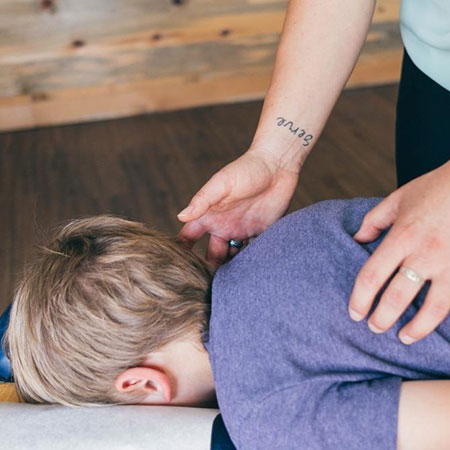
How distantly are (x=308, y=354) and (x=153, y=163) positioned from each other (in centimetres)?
222

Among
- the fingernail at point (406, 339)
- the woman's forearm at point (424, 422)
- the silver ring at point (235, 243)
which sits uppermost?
the fingernail at point (406, 339)

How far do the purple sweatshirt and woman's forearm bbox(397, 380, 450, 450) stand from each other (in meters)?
0.01

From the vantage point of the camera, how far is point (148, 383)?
1113 mm

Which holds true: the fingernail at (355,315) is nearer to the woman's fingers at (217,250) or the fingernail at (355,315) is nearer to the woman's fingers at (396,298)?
the woman's fingers at (396,298)

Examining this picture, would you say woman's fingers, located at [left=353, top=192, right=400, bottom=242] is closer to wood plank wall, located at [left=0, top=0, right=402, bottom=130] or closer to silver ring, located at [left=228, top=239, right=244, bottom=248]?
silver ring, located at [left=228, top=239, right=244, bottom=248]

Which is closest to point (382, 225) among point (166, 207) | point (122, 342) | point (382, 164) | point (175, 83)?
point (122, 342)

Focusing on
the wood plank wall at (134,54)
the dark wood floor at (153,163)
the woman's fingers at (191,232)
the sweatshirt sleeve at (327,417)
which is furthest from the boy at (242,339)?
the wood plank wall at (134,54)

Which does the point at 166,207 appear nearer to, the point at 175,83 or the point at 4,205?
the point at 4,205

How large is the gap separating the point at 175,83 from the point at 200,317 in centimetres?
264

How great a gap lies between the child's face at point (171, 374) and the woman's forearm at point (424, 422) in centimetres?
37

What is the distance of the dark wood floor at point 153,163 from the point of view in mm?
2617

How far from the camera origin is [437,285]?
0.80m

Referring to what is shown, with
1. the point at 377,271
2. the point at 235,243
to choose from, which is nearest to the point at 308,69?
the point at 235,243

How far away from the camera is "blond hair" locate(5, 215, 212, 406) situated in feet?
3.45
